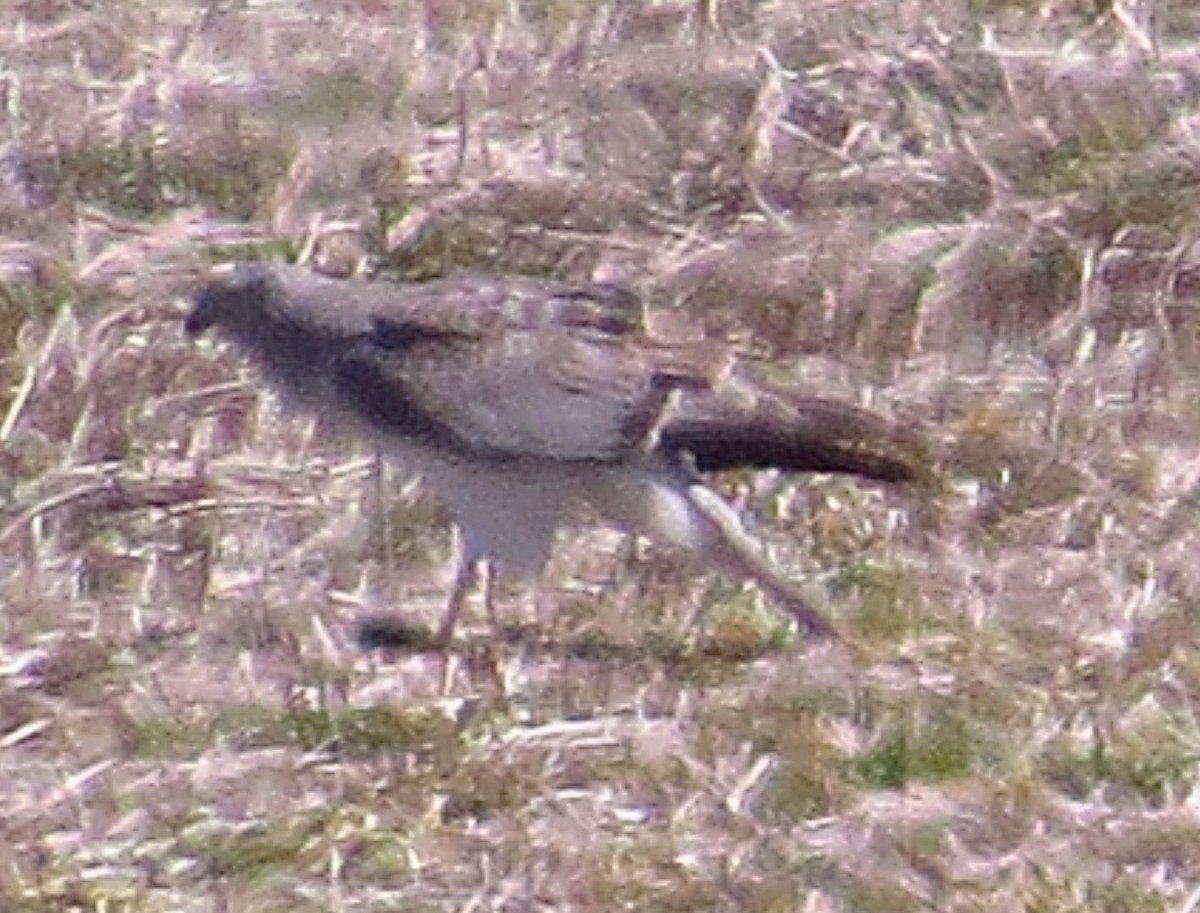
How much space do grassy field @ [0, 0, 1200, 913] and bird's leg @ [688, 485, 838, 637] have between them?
0.17ft

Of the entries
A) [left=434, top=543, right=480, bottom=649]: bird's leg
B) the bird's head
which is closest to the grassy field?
[left=434, top=543, right=480, bottom=649]: bird's leg

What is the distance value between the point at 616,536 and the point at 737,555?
0.33 meters

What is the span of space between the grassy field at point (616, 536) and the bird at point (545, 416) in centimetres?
11

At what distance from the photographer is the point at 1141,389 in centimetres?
795

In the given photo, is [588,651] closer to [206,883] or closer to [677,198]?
[206,883]

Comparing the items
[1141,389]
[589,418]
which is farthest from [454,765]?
[1141,389]

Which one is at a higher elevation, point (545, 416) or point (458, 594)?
point (545, 416)

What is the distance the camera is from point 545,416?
7.19m

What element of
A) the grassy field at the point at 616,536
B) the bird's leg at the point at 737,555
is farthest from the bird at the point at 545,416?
the grassy field at the point at 616,536

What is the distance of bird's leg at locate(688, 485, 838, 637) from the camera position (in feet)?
22.9

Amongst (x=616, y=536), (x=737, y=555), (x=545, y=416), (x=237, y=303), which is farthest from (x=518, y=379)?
(x=237, y=303)

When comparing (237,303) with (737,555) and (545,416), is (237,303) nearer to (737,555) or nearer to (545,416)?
(545,416)

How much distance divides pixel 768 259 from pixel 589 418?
56.9 inches

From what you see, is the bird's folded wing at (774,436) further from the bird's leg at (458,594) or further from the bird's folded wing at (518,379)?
the bird's leg at (458,594)
